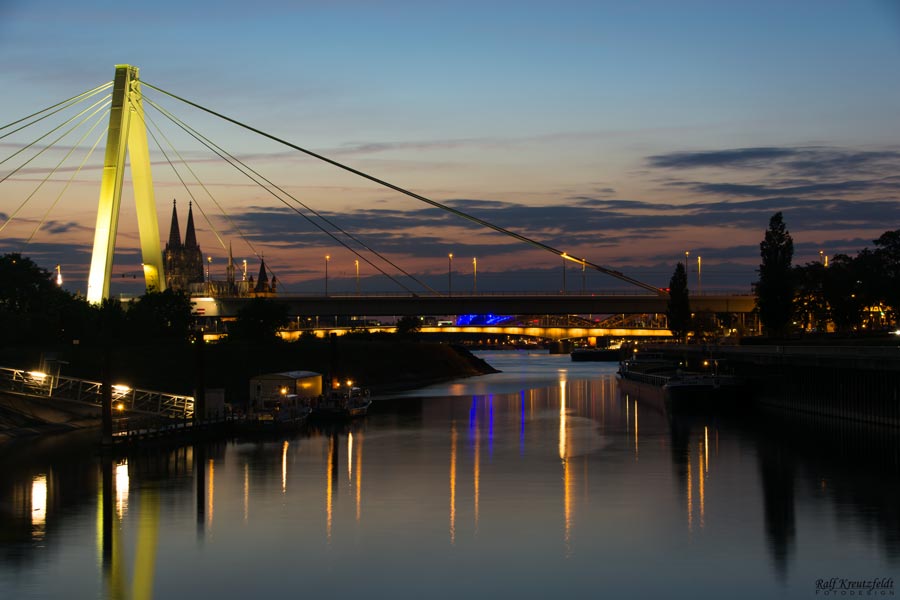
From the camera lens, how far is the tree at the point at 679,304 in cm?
15825

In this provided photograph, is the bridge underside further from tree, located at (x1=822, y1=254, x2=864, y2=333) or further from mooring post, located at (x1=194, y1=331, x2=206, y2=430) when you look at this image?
mooring post, located at (x1=194, y1=331, x2=206, y2=430)

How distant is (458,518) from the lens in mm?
40719

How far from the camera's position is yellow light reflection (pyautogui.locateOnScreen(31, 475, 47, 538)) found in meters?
39.6

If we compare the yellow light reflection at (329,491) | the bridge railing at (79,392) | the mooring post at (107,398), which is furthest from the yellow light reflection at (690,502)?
the bridge railing at (79,392)

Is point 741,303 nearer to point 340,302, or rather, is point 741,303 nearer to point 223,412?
point 340,302

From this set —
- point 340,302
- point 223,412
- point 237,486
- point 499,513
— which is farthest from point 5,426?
point 340,302

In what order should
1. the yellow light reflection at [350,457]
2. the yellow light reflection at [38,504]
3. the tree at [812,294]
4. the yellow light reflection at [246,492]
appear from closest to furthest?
the yellow light reflection at [38,504], the yellow light reflection at [246,492], the yellow light reflection at [350,457], the tree at [812,294]

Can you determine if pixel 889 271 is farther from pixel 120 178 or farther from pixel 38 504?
pixel 38 504

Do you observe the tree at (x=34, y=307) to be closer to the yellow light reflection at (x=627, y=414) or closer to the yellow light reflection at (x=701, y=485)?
the yellow light reflection at (x=627, y=414)

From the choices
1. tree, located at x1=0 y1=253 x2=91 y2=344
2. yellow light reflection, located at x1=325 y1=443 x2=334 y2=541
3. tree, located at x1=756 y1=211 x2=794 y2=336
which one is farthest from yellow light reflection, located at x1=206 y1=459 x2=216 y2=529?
tree, located at x1=756 y1=211 x2=794 y2=336

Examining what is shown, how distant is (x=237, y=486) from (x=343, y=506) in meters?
7.08

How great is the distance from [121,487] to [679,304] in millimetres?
121300

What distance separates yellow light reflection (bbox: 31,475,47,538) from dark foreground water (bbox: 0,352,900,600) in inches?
6.2

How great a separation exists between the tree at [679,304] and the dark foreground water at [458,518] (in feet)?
300
